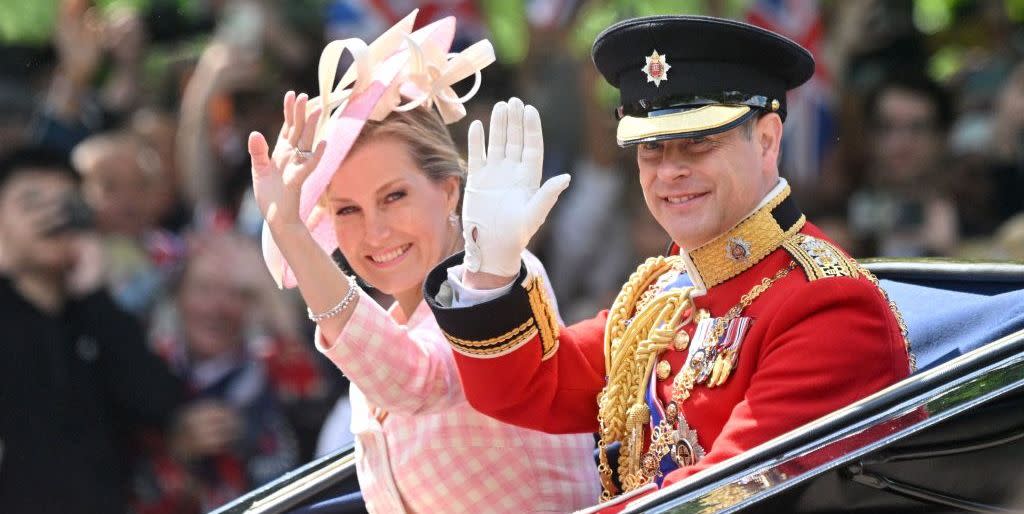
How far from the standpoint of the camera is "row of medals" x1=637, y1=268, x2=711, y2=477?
9.37 ft

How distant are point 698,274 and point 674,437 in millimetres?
304

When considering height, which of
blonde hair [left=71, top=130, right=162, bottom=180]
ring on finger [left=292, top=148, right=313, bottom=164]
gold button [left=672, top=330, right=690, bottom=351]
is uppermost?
blonde hair [left=71, top=130, right=162, bottom=180]

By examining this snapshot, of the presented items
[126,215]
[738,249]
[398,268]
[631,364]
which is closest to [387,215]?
[398,268]

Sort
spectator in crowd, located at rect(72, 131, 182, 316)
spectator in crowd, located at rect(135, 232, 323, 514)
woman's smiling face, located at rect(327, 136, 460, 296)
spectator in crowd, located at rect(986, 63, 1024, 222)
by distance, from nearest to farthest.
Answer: woman's smiling face, located at rect(327, 136, 460, 296)
spectator in crowd, located at rect(135, 232, 323, 514)
spectator in crowd, located at rect(72, 131, 182, 316)
spectator in crowd, located at rect(986, 63, 1024, 222)

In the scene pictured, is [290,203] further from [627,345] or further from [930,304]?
[930,304]

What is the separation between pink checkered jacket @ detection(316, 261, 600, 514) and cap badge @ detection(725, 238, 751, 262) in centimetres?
58

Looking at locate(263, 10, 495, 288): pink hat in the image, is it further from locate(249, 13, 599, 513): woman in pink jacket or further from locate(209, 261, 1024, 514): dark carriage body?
locate(209, 261, 1024, 514): dark carriage body

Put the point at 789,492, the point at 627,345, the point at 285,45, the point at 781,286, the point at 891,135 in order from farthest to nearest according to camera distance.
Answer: the point at 285,45, the point at 891,135, the point at 627,345, the point at 781,286, the point at 789,492

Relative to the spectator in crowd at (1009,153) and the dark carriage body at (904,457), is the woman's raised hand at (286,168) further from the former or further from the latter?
the spectator in crowd at (1009,153)

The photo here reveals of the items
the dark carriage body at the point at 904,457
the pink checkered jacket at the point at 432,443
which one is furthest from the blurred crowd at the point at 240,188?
the dark carriage body at the point at 904,457

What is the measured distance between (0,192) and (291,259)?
9.00 feet

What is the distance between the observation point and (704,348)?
2.88 m

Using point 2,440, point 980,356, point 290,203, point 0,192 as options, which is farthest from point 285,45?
point 980,356

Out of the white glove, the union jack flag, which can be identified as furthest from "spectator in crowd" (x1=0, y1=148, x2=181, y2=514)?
the union jack flag
